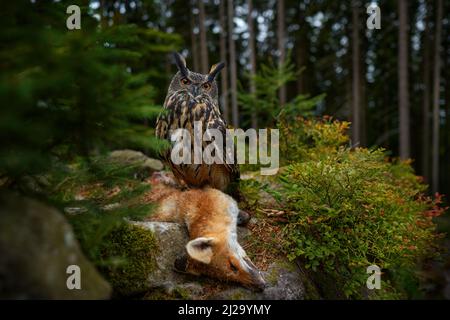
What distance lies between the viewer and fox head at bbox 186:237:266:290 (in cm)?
242

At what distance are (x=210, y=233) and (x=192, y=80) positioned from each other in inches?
61.2

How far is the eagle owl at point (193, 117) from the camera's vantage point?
306 centimetres

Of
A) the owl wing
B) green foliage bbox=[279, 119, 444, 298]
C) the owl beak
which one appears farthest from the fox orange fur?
the owl beak

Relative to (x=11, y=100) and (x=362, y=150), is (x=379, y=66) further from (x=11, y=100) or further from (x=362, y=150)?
(x=11, y=100)

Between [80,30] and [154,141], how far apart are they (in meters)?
0.77

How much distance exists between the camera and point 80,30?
186cm

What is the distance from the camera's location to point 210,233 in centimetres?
265

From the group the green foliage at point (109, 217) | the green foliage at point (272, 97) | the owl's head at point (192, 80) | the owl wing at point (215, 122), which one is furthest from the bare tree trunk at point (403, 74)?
the green foliage at point (109, 217)

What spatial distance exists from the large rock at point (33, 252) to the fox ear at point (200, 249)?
0.89m

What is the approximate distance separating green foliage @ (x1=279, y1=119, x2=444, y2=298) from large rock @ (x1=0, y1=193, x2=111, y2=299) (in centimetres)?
198

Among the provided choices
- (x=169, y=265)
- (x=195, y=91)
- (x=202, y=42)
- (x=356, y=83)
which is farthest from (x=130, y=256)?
(x=356, y=83)

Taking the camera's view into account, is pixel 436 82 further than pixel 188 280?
Yes

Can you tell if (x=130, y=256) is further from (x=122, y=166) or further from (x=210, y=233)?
(x=122, y=166)

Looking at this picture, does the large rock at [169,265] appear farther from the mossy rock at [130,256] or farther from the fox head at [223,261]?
the fox head at [223,261]
